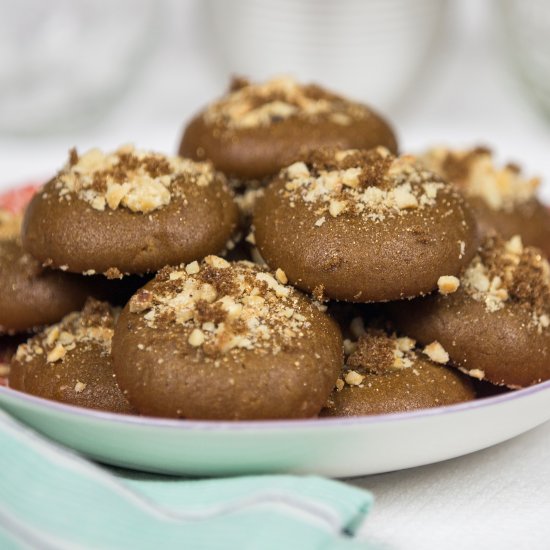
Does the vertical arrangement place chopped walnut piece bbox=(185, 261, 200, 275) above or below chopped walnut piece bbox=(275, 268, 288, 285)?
above

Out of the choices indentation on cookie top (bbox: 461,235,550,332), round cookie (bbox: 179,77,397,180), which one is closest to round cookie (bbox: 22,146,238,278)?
round cookie (bbox: 179,77,397,180)

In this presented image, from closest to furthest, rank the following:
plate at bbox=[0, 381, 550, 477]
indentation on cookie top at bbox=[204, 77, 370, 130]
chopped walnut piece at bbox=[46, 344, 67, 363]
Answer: plate at bbox=[0, 381, 550, 477]
chopped walnut piece at bbox=[46, 344, 67, 363]
indentation on cookie top at bbox=[204, 77, 370, 130]

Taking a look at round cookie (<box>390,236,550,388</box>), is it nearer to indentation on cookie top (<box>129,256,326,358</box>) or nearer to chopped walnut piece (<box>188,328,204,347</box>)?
indentation on cookie top (<box>129,256,326,358</box>)

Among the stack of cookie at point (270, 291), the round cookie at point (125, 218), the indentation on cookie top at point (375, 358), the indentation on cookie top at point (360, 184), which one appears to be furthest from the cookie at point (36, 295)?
the indentation on cookie top at point (375, 358)

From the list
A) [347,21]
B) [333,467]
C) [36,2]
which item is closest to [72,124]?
[36,2]

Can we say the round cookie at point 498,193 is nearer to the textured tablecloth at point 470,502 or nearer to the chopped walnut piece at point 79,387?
the textured tablecloth at point 470,502

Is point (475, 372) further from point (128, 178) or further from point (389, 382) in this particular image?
point (128, 178)

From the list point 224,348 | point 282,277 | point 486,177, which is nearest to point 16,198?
point 282,277
